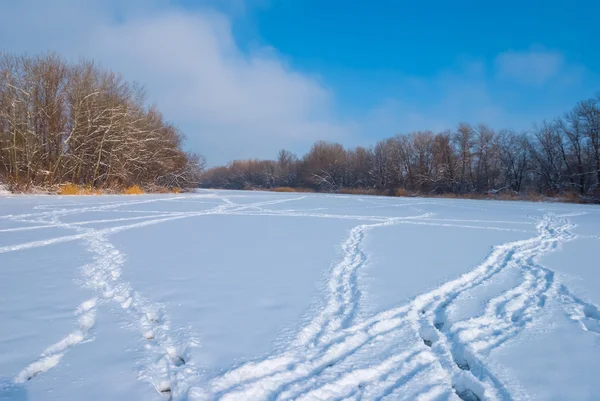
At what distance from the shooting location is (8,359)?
2.14m

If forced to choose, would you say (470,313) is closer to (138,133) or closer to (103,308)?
(103,308)

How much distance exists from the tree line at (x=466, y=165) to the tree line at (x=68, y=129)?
2254 cm

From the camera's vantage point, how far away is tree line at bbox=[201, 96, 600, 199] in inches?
1082

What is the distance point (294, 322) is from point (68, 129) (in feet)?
70.0

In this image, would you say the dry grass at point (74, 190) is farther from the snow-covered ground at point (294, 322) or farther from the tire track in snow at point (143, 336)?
the tire track in snow at point (143, 336)

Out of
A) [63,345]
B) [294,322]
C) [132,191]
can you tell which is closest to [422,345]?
[294,322]

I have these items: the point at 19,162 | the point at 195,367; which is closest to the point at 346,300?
the point at 195,367

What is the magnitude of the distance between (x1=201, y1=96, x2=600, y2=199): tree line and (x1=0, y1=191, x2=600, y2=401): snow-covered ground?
25.6 meters

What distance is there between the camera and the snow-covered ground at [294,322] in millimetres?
2025

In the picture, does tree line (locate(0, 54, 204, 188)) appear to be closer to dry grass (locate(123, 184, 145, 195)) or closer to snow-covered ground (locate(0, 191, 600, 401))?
dry grass (locate(123, 184, 145, 195))

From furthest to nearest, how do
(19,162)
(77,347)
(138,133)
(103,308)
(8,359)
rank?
(138,133)
(19,162)
(103,308)
(77,347)
(8,359)

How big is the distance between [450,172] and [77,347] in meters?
37.5

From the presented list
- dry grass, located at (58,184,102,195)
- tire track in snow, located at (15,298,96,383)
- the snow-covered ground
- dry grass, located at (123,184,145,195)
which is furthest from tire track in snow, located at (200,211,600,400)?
dry grass, located at (123,184,145,195)

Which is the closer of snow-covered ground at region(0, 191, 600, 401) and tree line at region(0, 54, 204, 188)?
snow-covered ground at region(0, 191, 600, 401)
